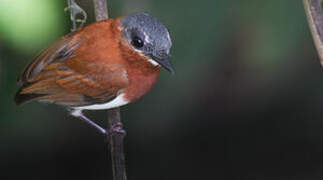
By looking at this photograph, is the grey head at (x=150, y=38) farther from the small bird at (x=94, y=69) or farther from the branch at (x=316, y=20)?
the branch at (x=316, y=20)

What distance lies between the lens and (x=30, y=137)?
18.0ft

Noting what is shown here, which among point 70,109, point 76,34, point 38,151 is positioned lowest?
point 38,151

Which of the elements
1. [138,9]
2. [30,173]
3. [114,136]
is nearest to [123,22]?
[138,9]

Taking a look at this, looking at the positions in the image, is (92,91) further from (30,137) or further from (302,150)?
(302,150)

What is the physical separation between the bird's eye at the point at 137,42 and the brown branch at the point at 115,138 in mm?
325

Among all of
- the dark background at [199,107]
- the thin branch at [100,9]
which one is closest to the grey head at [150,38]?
the thin branch at [100,9]

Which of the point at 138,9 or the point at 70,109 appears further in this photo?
the point at 70,109

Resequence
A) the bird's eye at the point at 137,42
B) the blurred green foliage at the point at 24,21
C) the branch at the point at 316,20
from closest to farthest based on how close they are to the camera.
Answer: the branch at the point at 316,20
the blurred green foliage at the point at 24,21
the bird's eye at the point at 137,42

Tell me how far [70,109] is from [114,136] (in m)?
0.73

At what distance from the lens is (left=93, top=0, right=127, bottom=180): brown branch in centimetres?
401

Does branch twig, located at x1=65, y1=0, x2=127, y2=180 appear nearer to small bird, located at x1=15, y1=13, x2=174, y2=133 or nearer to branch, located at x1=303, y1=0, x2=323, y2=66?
small bird, located at x1=15, y1=13, x2=174, y2=133

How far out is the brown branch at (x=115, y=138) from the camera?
4008 millimetres

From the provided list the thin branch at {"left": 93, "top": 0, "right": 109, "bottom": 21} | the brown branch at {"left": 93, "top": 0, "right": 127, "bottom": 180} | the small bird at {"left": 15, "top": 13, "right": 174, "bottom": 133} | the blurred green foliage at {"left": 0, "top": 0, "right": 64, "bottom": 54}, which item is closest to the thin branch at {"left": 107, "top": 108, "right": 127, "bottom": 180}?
the brown branch at {"left": 93, "top": 0, "right": 127, "bottom": 180}

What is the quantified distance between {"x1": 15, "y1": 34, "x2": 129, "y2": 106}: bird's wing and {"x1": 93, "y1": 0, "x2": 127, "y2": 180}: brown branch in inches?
6.9
